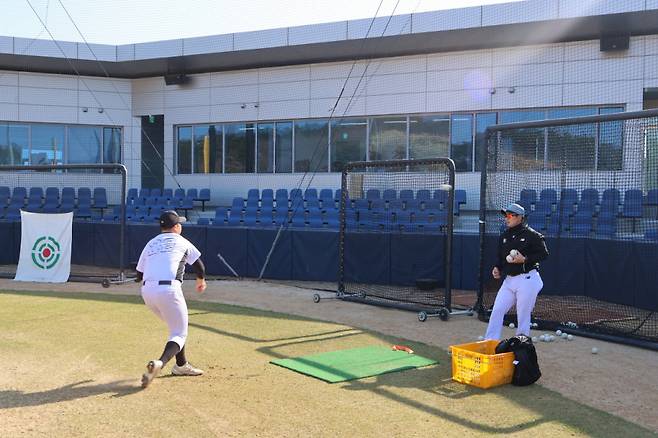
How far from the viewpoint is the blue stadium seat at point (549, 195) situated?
13.4 m

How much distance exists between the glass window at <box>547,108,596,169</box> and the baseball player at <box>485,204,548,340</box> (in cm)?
611

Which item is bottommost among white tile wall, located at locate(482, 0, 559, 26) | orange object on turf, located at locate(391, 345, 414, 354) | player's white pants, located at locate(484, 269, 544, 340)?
orange object on turf, located at locate(391, 345, 414, 354)

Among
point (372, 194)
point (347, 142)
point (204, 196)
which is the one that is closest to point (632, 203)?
point (372, 194)

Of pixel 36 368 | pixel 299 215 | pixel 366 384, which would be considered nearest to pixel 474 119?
pixel 299 215

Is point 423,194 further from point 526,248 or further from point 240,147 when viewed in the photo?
point 240,147

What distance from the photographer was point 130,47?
70.6ft

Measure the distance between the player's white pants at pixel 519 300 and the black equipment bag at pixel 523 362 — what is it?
3.31 feet

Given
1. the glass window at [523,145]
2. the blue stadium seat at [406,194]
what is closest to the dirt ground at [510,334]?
the blue stadium seat at [406,194]

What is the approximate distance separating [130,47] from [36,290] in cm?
1139

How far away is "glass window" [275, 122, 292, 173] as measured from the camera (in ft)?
70.8

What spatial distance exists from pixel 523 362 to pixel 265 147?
16.6 metres

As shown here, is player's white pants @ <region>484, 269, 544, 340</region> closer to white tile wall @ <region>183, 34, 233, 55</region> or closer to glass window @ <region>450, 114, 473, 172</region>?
glass window @ <region>450, 114, 473, 172</region>

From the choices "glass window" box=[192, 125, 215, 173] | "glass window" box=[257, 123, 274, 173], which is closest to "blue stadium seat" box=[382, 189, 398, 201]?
"glass window" box=[257, 123, 274, 173]

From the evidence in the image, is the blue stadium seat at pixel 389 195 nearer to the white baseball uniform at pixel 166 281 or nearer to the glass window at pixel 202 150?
the white baseball uniform at pixel 166 281
